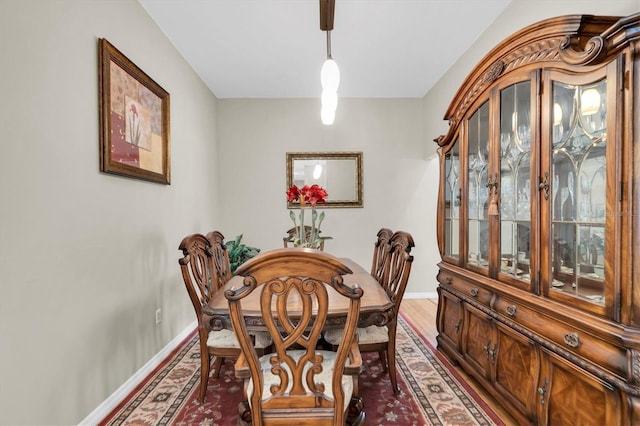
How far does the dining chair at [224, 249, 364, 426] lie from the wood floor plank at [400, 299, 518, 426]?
3.90ft

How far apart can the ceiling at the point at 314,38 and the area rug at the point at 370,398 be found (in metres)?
2.84

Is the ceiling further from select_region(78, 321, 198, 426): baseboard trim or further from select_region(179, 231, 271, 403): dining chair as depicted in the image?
select_region(78, 321, 198, 426): baseboard trim

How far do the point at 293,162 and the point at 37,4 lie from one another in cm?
296

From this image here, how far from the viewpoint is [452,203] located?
8.28 feet

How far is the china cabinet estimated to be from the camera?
112 centimetres

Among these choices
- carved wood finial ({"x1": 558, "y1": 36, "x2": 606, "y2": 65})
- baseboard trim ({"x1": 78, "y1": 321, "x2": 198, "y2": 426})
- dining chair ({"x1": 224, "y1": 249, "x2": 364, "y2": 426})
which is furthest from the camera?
baseboard trim ({"x1": 78, "y1": 321, "x2": 198, "y2": 426})

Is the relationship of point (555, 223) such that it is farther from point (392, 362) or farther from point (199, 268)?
point (199, 268)

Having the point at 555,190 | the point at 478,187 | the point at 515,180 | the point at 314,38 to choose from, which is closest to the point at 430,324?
the point at 478,187

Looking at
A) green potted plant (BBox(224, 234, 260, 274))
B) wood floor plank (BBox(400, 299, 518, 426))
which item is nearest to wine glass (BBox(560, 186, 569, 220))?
wood floor plank (BBox(400, 299, 518, 426))

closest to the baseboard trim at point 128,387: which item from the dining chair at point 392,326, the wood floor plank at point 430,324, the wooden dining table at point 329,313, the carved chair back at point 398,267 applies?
the wooden dining table at point 329,313

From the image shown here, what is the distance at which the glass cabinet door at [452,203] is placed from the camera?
2438 millimetres

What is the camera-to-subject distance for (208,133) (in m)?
3.84

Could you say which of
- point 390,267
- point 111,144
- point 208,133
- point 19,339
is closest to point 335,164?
point 208,133

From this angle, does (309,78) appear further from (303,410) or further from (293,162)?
(303,410)
